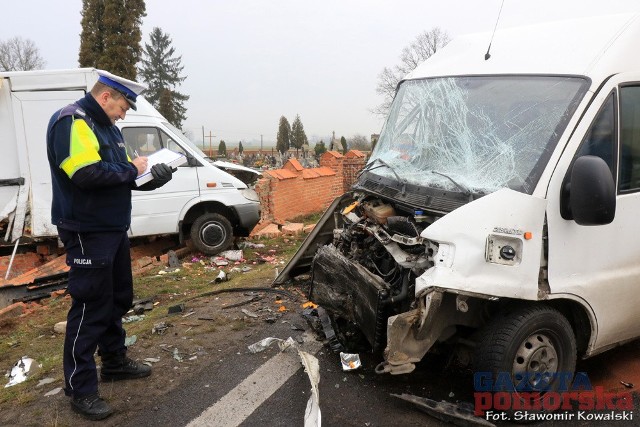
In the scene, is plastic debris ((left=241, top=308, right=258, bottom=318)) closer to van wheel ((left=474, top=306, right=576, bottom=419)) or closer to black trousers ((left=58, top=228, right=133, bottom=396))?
black trousers ((left=58, top=228, right=133, bottom=396))

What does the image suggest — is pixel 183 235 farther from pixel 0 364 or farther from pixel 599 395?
pixel 599 395

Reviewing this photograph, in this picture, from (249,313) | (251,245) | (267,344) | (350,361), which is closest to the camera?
(350,361)

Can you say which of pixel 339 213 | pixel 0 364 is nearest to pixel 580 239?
pixel 339 213

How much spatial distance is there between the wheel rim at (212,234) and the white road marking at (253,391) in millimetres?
4376

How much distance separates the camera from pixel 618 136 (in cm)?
315

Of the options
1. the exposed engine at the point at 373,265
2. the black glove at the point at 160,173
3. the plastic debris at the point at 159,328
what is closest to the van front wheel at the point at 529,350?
the exposed engine at the point at 373,265

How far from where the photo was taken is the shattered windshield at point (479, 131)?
3.10 meters

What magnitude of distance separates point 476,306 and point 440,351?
1.91ft

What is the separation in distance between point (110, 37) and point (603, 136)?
26.4 m

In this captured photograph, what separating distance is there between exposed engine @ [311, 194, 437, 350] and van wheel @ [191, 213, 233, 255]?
174 inches

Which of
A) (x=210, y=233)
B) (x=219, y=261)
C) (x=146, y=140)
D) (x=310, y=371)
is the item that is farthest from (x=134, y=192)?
(x=310, y=371)

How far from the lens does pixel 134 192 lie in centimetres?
749

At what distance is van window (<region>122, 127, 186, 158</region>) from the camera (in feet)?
25.1

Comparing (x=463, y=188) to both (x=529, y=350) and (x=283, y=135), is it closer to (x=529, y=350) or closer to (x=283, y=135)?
(x=529, y=350)
